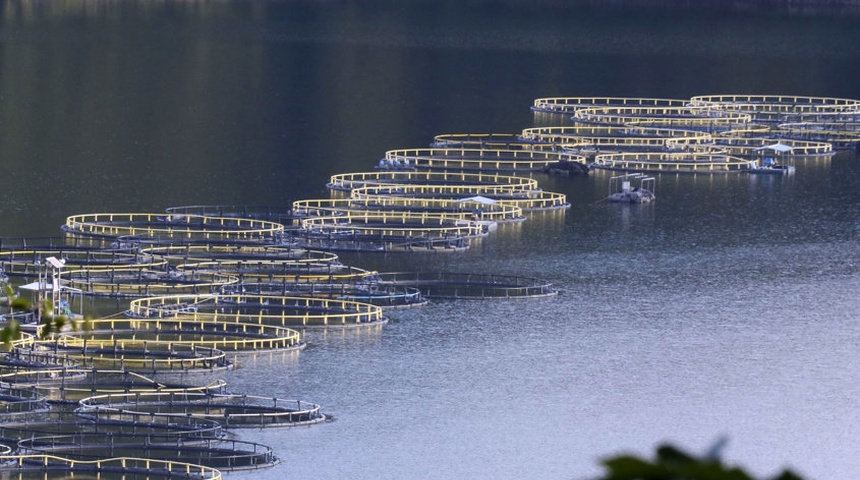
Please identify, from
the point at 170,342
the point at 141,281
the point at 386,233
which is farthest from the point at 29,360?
the point at 386,233

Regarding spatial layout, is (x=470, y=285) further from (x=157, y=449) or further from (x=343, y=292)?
(x=157, y=449)

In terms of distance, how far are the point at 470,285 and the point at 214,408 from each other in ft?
65.9

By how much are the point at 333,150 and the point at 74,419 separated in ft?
198

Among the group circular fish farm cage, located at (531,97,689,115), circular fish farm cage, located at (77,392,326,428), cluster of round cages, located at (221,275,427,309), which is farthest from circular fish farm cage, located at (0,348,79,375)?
circular fish farm cage, located at (531,97,689,115)

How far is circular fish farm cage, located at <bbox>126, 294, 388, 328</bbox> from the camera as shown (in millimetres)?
61031

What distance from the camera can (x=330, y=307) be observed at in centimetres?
6344

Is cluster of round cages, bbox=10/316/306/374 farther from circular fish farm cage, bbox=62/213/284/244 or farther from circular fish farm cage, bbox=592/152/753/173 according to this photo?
circular fish farm cage, bbox=592/152/753/173

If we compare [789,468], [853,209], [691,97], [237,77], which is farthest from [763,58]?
[789,468]

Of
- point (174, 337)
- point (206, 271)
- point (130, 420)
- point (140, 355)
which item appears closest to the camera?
point (130, 420)

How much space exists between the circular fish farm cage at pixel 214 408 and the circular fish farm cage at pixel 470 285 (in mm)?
16369

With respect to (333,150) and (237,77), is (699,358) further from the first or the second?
(237,77)

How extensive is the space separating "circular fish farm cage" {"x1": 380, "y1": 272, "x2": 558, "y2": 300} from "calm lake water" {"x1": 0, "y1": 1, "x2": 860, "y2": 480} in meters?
1.34

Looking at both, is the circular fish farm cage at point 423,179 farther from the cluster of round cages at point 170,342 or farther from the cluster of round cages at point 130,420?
the cluster of round cages at point 130,420

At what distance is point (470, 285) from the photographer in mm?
69562
